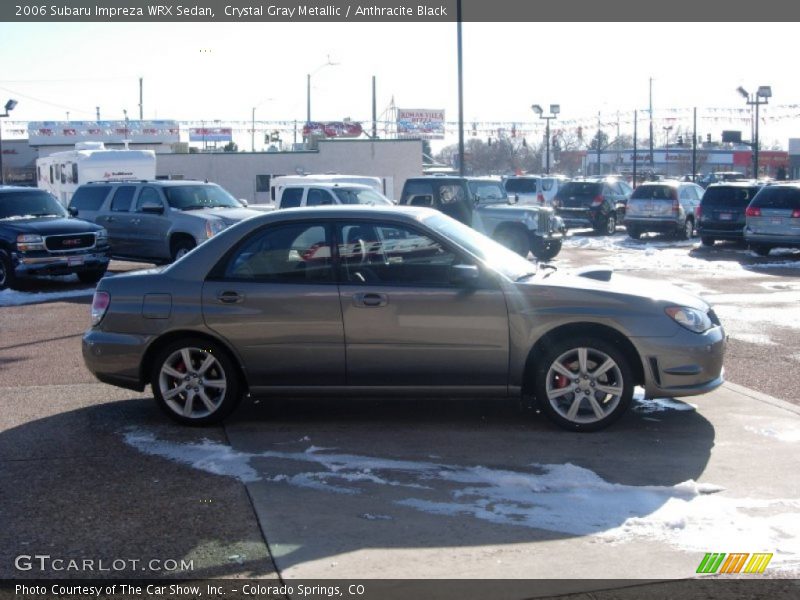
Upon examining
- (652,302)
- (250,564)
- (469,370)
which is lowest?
(250,564)

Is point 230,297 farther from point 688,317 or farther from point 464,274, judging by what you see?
point 688,317

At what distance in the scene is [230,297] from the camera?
7246mm

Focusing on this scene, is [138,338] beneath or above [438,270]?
beneath

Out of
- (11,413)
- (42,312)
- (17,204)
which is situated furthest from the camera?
(17,204)

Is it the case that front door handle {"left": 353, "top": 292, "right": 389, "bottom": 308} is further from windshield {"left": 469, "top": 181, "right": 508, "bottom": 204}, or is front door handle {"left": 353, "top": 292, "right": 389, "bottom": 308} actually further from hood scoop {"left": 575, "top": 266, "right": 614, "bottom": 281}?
windshield {"left": 469, "top": 181, "right": 508, "bottom": 204}

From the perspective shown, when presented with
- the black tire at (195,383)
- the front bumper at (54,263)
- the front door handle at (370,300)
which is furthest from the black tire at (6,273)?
the front door handle at (370,300)

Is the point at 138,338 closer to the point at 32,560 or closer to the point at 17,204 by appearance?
the point at 32,560

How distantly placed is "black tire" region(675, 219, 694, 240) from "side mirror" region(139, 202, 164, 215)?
15.9 m

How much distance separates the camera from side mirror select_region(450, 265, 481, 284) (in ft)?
23.1

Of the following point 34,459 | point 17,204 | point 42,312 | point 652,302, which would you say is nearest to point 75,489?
point 34,459

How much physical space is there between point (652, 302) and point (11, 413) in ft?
16.5

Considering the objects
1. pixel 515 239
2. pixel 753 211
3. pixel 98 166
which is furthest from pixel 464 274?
pixel 98 166

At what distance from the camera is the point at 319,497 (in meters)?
5.78

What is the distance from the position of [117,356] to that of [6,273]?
10.8 metres
